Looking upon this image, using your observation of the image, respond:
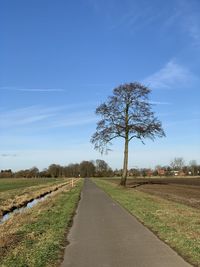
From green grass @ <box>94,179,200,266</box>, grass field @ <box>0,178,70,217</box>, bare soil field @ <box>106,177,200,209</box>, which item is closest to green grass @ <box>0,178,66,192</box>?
grass field @ <box>0,178,70,217</box>

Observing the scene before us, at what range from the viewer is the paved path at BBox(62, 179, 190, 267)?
8211mm

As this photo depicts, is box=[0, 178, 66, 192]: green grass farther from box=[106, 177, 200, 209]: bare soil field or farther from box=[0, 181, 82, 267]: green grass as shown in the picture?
box=[0, 181, 82, 267]: green grass

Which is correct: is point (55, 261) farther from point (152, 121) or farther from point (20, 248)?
point (152, 121)

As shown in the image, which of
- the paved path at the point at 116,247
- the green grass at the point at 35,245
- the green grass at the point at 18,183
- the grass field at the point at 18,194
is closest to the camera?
the paved path at the point at 116,247

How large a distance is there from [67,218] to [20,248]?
6.75m

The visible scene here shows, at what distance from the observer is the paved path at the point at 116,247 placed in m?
8.21

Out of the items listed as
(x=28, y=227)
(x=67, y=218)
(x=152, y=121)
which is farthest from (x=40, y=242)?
(x=152, y=121)

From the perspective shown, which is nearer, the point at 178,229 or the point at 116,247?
the point at 116,247

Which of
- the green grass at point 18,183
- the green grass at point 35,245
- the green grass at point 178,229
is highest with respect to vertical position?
the green grass at point 18,183

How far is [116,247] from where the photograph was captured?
A: 993cm

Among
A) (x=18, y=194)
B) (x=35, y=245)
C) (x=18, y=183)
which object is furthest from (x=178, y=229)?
(x=18, y=183)

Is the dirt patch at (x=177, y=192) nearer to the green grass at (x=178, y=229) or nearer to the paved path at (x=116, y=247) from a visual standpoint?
the green grass at (x=178, y=229)

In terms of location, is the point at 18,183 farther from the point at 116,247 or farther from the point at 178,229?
the point at 116,247

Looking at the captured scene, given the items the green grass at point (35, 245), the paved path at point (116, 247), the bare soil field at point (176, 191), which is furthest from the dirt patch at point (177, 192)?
the green grass at point (35, 245)
